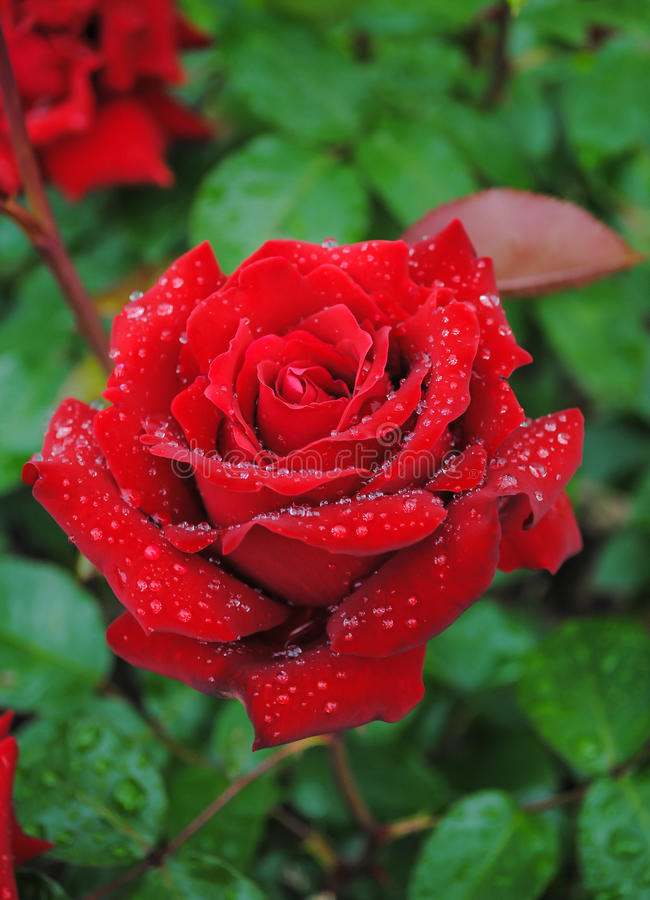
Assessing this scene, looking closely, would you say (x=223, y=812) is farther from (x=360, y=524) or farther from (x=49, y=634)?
(x=360, y=524)

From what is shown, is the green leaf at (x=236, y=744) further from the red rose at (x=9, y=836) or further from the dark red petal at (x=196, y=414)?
the dark red petal at (x=196, y=414)

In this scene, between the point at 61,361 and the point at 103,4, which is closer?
the point at 103,4

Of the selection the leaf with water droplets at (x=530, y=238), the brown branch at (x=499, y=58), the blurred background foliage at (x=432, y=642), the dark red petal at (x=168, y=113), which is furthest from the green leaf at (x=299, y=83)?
the leaf with water droplets at (x=530, y=238)

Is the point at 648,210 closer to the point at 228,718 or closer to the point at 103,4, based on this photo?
the point at 103,4

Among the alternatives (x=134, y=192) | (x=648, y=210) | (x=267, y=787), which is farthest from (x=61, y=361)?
(x=648, y=210)

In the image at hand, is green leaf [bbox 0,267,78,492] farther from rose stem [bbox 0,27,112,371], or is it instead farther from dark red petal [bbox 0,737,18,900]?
dark red petal [bbox 0,737,18,900]

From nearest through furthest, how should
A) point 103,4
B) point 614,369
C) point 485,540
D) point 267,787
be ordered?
1. point 485,540
2. point 267,787
3. point 103,4
4. point 614,369
